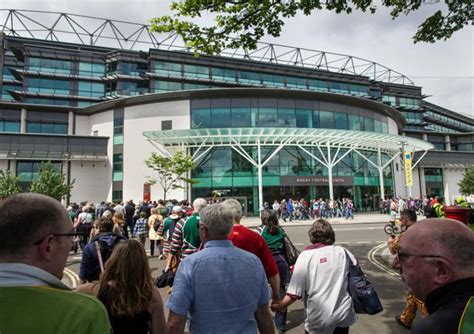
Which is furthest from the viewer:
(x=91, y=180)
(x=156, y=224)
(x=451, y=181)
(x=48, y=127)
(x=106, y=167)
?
(x=451, y=181)

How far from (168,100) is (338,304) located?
3168 centimetres

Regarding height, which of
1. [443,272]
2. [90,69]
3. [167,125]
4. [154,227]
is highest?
[90,69]

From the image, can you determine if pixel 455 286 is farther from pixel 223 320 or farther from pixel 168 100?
pixel 168 100

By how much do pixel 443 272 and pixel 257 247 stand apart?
2171mm

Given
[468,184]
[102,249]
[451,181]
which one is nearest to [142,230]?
[102,249]

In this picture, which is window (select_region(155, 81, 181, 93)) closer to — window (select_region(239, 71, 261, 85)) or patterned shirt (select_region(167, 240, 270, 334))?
window (select_region(239, 71, 261, 85))

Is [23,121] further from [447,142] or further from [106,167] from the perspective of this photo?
[447,142]

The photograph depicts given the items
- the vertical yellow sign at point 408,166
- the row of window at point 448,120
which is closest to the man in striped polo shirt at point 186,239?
the vertical yellow sign at point 408,166

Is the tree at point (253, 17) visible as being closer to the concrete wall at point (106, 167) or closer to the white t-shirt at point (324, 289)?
the white t-shirt at point (324, 289)

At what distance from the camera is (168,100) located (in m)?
32.1

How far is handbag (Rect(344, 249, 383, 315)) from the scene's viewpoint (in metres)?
2.89

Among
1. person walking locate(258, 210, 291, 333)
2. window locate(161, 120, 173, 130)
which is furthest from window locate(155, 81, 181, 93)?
person walking locate(258, 210, 291, 333)

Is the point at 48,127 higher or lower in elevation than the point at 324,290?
higher

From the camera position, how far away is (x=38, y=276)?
3.78 feet
